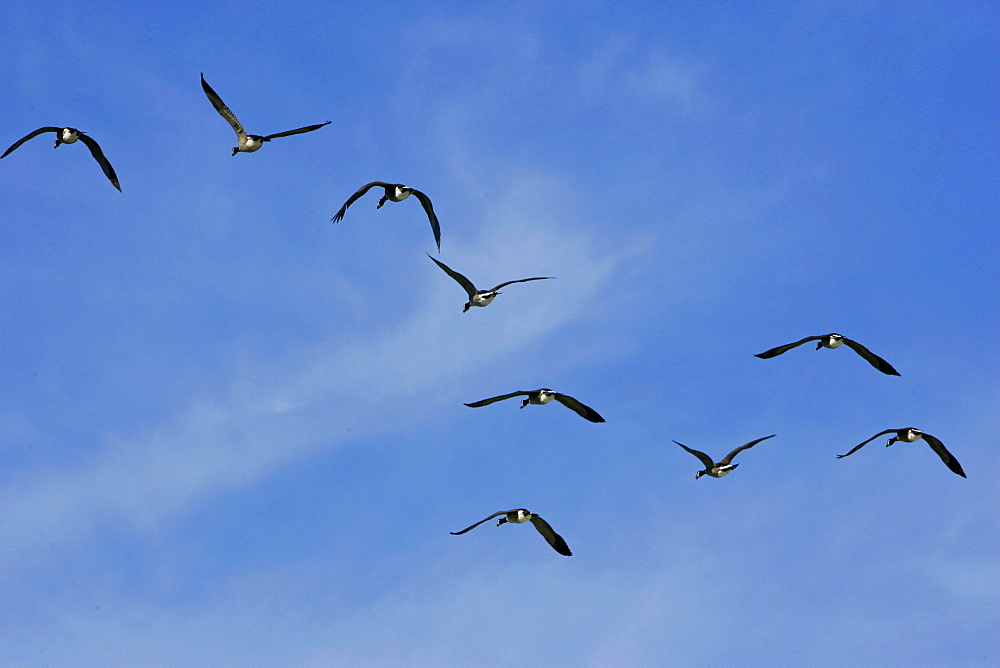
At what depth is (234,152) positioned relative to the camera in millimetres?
37656

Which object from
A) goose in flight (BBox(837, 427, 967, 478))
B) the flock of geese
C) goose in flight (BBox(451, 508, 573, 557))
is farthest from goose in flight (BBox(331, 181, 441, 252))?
goose in flight (BBox(837, 427, 967, 478))

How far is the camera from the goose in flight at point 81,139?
38.0 m

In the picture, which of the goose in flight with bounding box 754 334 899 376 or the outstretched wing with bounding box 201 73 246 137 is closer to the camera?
the outstretched wing with bounding box 201 73 246 137

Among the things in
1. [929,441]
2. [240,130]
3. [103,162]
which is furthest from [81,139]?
[929,441]

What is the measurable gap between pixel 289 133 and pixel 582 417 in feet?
39.0

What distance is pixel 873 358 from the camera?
39.9 metres

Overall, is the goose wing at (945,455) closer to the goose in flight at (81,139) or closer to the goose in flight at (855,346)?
the goose in flight at (855,346)

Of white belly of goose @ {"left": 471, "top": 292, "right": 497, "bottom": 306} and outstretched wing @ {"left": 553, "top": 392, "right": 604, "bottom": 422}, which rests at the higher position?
white belly of goose @ {"left": 471, "top": 292, "right": 497, "bottom": 306}

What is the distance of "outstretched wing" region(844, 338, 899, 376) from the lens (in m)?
39.7

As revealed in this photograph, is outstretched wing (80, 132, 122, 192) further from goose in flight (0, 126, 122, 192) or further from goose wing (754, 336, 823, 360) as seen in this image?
goose wing (754, 336, 823, 360)

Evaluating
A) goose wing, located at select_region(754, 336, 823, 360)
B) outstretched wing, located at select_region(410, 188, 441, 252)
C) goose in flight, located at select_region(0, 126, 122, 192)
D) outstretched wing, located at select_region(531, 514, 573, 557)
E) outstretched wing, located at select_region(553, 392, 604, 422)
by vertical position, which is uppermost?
goose in flight, located at select_region(0, 126, 122, 192)

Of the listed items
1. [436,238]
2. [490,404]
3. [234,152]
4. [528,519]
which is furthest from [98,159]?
[528,519]

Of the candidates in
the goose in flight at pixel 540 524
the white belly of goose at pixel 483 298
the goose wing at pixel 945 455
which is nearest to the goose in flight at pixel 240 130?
the white belly of goose at pixel 483 298

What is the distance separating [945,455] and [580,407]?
44.5 ft
